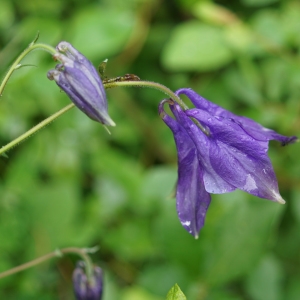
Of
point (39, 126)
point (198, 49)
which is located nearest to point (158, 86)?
point (39, 126)

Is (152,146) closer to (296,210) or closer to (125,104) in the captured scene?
(125,104)

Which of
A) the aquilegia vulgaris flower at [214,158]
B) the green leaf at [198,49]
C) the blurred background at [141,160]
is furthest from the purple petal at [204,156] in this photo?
the green leaf at [198,49]

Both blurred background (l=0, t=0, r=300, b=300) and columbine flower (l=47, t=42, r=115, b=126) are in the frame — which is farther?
blurred background (l=0, t=0, r=300, b=300)

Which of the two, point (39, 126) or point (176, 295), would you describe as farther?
point (39, 126)

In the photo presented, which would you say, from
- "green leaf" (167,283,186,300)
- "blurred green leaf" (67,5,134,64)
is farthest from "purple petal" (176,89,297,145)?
"blurred green leaf" (67,5,134,64)

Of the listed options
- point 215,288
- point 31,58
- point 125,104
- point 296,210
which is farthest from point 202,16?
point 215,288

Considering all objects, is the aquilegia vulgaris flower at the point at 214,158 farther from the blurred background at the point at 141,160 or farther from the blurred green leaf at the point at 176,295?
the blurred background at the point at 141,160

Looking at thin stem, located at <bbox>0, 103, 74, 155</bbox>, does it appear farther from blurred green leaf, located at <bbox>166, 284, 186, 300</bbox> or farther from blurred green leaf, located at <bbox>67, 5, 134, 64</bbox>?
blurred green leaf, located at <bbox>67, 5, 134, 64</bbox>

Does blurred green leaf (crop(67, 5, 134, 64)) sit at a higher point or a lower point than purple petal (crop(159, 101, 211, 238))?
lower

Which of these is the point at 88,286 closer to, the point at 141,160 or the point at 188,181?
the point at 188,181
